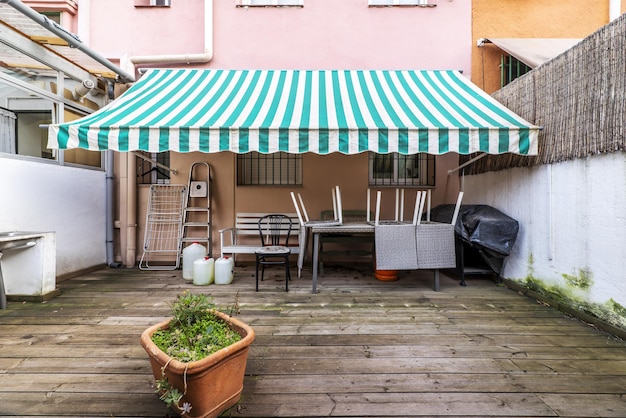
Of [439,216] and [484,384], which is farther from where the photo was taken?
[439,216]

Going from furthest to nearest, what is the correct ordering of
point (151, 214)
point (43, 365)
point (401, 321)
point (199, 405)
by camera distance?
point (151, 214)
point (401, 321)
point (43, 365)
point (199, 405)

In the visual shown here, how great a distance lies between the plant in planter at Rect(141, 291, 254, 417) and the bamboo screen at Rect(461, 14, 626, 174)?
381 centimetres

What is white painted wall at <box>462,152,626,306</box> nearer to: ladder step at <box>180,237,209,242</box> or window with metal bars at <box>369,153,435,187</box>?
window with metal bars at <box>369,153,435,187</box>

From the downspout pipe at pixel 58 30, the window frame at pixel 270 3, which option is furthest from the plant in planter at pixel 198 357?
the window frame at pixel 270 3

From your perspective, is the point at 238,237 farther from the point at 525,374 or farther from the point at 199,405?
the point at 525,374

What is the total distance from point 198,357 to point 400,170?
17.6 ft

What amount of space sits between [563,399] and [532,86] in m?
3.82

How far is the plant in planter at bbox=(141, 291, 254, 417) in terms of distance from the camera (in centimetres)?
161

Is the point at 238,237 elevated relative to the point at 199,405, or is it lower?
elevated

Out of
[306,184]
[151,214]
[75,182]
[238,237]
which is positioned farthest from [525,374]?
[75,182]

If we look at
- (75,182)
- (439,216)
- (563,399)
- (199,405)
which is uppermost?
(75,182)

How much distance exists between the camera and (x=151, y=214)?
572 centimetres

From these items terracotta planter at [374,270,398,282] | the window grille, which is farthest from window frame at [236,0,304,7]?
terracotta planter at [374,270,398,282]

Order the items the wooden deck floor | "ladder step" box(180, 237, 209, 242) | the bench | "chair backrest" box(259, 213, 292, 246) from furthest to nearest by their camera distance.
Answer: the bench
"chair backrest" box(259, 213, 292, 246)
"ladder step" box(180, 237, 209, 242)
the wooden deck floor
